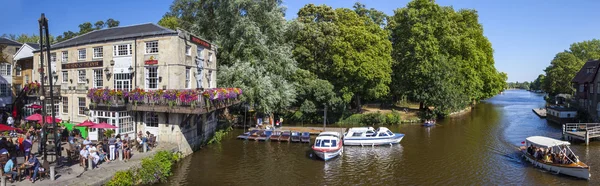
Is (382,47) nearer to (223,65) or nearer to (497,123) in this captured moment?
(497,123)

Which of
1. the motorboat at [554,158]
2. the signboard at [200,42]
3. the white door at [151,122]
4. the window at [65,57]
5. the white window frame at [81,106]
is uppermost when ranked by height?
the signboard at [200,42]

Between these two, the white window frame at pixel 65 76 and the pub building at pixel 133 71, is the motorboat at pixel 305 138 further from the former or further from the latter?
the white window frame at pixel 65 76

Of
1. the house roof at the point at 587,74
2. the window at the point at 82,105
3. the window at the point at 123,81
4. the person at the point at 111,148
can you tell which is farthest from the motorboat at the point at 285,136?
the house roof at the point at 587,74

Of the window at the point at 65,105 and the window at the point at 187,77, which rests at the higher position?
the window at the point at 187,77

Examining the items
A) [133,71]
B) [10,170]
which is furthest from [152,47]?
[10,170]

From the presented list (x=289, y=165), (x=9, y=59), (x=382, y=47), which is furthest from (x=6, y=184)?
(x=382, y=47)

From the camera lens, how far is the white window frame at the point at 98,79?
1122 inches

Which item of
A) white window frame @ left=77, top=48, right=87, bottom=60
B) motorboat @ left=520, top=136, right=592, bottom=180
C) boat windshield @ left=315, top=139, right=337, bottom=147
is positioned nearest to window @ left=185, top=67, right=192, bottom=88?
white window frame @ left=77, top=48, right=87, bottom=60

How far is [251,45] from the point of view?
37344 millimetres

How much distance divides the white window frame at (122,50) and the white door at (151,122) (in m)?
5.06

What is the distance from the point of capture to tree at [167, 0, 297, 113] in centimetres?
3581

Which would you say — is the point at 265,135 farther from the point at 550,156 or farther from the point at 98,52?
the point at 550,156

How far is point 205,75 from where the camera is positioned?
30.5 m

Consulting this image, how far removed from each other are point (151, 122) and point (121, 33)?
8231 mm
